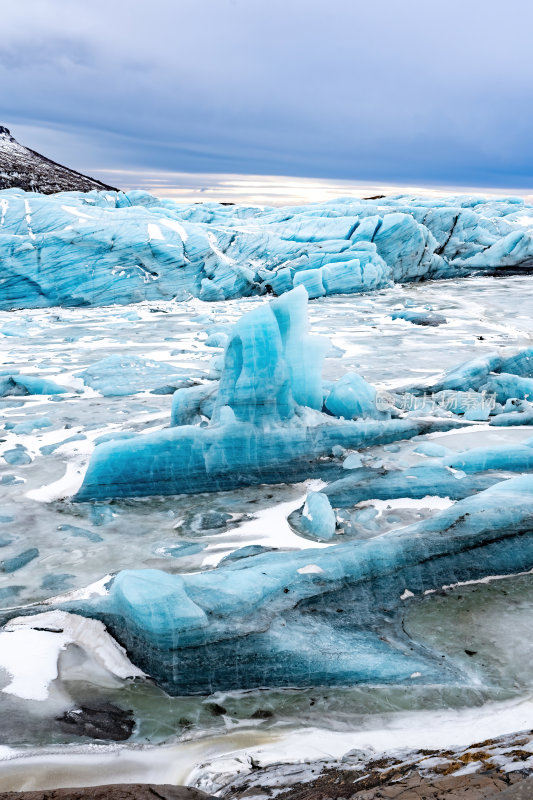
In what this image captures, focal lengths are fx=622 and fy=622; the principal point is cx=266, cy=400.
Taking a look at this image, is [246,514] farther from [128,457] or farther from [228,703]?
[228,703]

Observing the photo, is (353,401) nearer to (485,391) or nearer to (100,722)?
(485,391)

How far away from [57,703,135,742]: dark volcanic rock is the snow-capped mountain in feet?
146

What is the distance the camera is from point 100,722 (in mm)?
2787

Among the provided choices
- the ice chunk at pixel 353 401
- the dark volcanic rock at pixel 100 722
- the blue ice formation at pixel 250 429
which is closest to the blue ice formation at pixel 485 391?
the ice chunk at pixel 353 401

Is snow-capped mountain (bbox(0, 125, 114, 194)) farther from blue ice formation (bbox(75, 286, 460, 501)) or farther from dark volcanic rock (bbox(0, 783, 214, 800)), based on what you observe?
dark volcanic rock (bbox(0, 783, 214, 800))

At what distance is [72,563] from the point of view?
4.14m

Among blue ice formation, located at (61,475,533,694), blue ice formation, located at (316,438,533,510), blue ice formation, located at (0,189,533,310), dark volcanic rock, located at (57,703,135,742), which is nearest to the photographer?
dark volcanic rock, located at (57,703,135,742)

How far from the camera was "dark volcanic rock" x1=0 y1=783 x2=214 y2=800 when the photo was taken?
2.22 meters

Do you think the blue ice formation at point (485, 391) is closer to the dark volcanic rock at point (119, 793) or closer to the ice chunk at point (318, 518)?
the ice chunk at point (318, 518)

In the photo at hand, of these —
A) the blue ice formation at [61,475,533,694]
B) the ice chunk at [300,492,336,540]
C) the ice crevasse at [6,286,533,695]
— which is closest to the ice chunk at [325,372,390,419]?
the ice crevasse at [6,286,533,695]

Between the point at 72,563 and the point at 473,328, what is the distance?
1117 centimetres

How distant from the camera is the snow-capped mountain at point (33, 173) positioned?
44719 millimetres

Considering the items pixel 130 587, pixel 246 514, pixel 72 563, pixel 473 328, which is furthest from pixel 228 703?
pixel 473 328

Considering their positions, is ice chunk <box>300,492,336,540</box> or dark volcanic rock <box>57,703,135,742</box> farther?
ice chunk <box>300,492,336,540</box>
